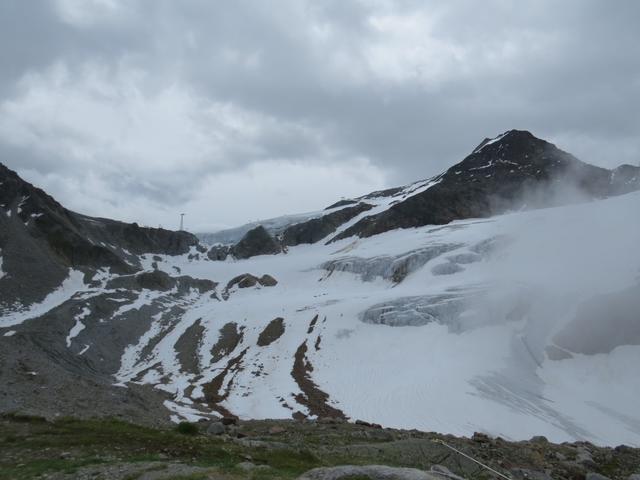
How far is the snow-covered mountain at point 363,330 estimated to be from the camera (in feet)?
172

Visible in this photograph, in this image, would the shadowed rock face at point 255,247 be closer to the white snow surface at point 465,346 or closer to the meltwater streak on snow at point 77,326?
the white snow surface at point 465,346

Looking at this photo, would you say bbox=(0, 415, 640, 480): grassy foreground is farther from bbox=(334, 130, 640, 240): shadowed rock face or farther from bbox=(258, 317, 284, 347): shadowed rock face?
bbox=(334, 130, 640, 240): shadowed rock face

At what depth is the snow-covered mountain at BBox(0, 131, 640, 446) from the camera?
52281 millimetres

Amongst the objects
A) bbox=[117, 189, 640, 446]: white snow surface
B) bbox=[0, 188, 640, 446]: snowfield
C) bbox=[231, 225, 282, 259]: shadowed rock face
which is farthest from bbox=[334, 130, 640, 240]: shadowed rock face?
bbox=[117, 189, 640, 446]: white snow surface

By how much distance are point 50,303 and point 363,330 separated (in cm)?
5899

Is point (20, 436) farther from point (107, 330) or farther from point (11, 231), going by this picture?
point (11, 231)

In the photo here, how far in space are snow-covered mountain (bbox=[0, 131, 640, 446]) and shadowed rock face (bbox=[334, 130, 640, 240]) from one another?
20135 millimetres

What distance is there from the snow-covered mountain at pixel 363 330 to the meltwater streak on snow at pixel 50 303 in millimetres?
647

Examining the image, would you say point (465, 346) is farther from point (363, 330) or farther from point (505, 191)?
point (505, 191)

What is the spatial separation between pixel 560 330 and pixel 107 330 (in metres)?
75.3

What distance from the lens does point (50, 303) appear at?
305 ft

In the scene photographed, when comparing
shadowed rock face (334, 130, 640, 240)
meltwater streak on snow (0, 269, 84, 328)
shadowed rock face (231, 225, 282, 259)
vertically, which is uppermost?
shadowed rock face (334, 130, 640, 240)

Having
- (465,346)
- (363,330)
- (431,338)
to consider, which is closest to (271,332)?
(363,330)

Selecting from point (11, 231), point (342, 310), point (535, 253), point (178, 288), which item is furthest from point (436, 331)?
point (11, 231)
